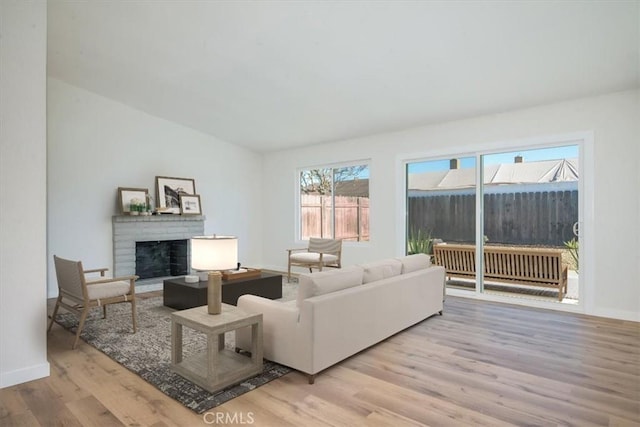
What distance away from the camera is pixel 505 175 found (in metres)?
5.10

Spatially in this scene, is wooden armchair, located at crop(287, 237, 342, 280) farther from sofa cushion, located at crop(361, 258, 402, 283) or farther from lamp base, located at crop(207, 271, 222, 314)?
lamp base, located at crop(207, 271, 222, 314)

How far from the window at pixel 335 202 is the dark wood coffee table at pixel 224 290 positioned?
2.28m

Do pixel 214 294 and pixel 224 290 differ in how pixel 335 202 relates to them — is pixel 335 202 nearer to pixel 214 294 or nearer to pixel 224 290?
pixel 224 290

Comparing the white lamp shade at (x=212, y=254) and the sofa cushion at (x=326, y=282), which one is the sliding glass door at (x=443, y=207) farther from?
the white lamp shade at (x=212, y=254)

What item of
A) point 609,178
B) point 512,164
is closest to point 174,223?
point 512,164

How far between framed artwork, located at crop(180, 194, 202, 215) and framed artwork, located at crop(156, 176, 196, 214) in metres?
0.07

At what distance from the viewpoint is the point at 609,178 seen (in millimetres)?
4258

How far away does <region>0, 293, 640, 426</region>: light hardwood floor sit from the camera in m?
2.17

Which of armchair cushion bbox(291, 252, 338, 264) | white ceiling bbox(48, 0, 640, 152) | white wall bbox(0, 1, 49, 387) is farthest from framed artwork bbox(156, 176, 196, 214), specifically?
white wall bbox(0, 1, 49, 387)

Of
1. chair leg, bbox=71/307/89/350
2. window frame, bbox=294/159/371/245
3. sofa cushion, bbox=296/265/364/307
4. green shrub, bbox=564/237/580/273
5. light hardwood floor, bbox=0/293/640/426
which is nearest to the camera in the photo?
light hardwood floor, bbox=0/293/640/426

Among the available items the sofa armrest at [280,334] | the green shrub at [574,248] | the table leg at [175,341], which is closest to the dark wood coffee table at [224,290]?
the sofa armrest at [280,334]

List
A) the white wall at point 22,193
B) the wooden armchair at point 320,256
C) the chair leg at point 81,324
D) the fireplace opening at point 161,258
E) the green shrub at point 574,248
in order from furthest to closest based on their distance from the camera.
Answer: the fireplace opening at point 161,258 → the wooden armchair at point 320,256 → the green shrub at point 574,248 → the chair leg at point 81,324 → the white wall at point 22,193

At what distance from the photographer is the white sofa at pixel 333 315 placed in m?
2.65

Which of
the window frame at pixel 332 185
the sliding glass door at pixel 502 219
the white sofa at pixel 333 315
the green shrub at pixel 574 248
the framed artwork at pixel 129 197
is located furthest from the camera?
the window frame at pixel 332 185
